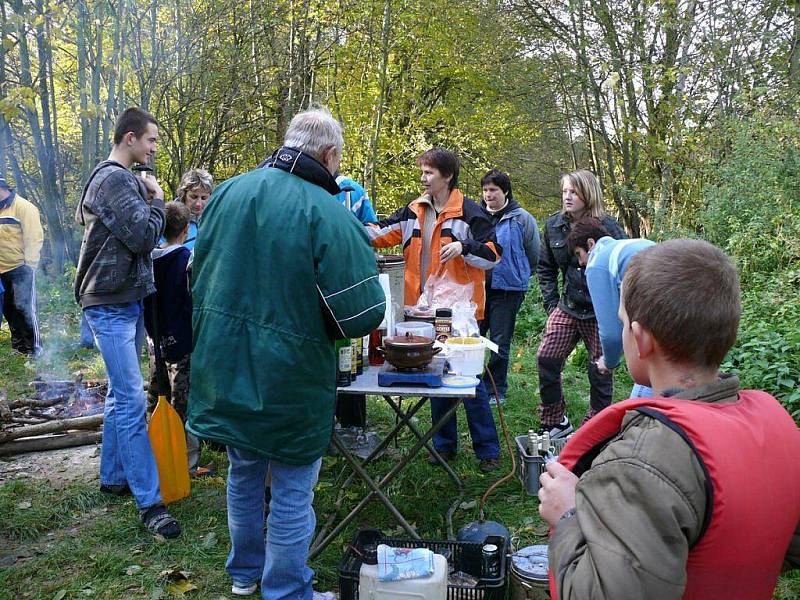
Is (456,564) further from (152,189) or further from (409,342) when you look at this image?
(152,189)

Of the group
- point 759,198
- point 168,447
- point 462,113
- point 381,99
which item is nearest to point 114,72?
point 381,99

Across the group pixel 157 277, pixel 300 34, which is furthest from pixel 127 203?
pixel 300 34

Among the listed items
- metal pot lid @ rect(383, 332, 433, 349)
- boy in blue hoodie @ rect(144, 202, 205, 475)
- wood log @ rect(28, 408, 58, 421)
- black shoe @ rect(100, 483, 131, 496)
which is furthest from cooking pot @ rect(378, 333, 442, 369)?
wood log @ rect(28, 408, 58, 421)

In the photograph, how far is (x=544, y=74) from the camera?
12.7 metres

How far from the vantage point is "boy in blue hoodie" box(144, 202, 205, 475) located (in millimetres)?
4012

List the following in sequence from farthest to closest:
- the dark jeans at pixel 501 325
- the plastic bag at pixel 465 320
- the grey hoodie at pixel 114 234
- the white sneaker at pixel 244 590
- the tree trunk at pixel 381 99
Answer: the tree trunk at pixel 381 99 < the dark jeans at pixel 501 325 < the plastic bag at pixel 465 320 < the grey hoodie at pixel 114 234 < the white sneaker at pixel 244 590

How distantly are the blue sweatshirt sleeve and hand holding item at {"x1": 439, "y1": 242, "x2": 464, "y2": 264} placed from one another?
1251mm

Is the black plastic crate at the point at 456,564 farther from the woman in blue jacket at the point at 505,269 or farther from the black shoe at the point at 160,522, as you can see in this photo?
the woman in blue jacket at the point at 505,269

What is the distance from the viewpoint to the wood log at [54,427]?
4.81 m

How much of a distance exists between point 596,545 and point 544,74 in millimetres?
12772

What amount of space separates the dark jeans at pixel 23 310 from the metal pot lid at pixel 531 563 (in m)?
6.67

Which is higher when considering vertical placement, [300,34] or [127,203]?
[300,34]

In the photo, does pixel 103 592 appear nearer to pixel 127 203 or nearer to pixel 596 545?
pixel 127 203

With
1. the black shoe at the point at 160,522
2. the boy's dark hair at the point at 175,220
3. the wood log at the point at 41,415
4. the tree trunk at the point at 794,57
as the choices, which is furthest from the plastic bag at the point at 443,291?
the tree trunk at the point at 794,57
